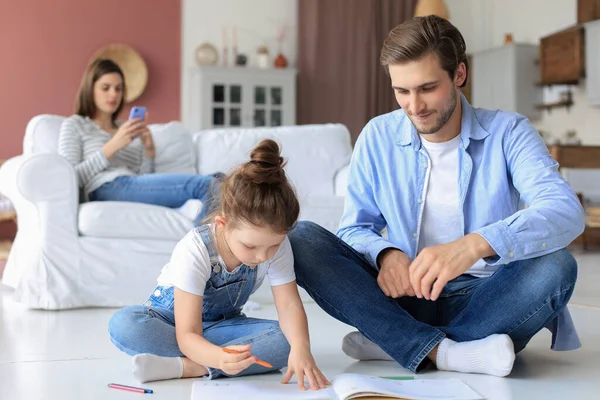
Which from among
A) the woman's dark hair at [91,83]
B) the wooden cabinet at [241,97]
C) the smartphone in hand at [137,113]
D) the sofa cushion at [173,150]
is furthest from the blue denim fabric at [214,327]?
the wooden cabinet at [241,97]

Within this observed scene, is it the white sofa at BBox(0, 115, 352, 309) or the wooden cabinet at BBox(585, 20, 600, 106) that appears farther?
the wooden cabinet at BBox(585, 20, 600, 106)

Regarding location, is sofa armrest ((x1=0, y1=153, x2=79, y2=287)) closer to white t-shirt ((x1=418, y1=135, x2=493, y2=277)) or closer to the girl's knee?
the girl's knee

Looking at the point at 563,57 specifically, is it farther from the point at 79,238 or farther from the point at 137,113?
the point at 79,238

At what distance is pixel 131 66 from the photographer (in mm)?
6129

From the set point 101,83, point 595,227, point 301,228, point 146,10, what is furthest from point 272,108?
point 301,228

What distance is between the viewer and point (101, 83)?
3342mm

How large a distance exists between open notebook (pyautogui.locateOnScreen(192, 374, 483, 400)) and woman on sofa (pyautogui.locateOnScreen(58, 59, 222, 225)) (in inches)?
59.9

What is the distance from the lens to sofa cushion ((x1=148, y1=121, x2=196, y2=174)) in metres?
3.64

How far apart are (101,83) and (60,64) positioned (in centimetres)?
291

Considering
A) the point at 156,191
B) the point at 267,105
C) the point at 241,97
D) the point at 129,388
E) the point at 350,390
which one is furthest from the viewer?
the point at 267,105

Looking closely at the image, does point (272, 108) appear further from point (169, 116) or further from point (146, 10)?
point (146, 10)

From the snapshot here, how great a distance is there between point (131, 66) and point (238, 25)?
1.01 m

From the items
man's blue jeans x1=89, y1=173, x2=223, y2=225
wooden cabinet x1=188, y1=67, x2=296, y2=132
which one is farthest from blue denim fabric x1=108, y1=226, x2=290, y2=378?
wooden cabinet x1=188, y1=67, x2=296, y2=132

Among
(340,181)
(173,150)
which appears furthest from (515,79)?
(173,150)
